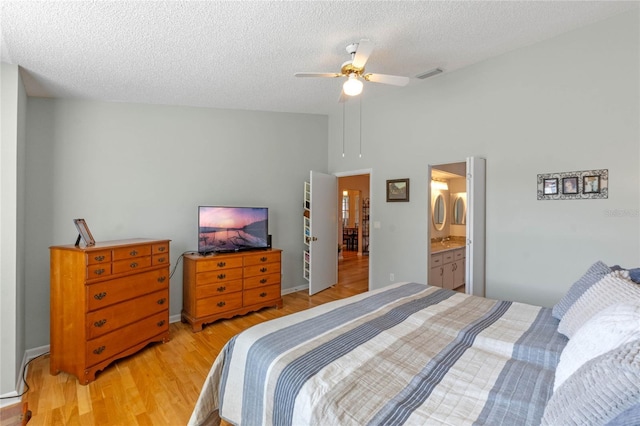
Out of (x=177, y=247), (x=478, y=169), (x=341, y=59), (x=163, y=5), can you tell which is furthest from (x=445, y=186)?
(x=163, y=5)

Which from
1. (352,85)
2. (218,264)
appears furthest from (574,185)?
(218,264)

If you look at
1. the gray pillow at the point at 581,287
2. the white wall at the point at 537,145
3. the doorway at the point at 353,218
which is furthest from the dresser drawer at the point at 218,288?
the doorway at the point at 353,218

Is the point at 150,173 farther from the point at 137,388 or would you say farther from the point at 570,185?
the point at 570,185

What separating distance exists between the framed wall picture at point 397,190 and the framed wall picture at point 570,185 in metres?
1.63

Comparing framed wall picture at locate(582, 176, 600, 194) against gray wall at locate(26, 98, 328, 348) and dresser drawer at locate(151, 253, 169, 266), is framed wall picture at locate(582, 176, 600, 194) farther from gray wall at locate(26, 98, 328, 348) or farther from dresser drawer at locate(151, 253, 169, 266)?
dresser drawer at locate(151, 253, 169, 266)

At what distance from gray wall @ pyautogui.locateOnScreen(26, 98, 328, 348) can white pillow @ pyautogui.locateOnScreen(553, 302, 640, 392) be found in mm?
3665

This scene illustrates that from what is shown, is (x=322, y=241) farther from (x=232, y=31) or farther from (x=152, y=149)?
(x=232, y=31)

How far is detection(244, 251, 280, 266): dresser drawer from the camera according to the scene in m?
3.70

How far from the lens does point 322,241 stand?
4.75 m

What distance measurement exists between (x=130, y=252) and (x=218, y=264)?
974 mm

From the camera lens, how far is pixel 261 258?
3818mm

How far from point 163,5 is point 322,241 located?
11.5ft

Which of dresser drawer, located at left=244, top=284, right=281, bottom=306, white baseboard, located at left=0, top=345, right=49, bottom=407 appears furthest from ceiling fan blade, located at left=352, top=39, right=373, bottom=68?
white baseboard, located at left=0, top=345, right=49, bottom=407

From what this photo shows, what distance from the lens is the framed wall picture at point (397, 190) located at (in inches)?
156
